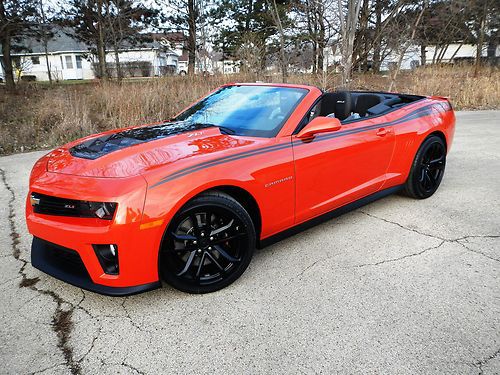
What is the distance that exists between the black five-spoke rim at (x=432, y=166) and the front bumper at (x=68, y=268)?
314 centimetres

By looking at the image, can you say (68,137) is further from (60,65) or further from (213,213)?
(60,65)

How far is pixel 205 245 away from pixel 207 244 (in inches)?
0.6

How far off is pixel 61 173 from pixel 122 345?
3.72 ft

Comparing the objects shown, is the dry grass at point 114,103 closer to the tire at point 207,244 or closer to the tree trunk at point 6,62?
the tree trunk at point 6,62

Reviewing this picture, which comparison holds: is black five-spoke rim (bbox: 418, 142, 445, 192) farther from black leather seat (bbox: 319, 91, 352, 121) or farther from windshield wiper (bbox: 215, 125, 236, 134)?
windshield wiper (bbox: 215, 125, 236, 134)

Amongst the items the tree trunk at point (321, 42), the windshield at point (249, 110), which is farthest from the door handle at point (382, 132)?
the tree trunk at point (321, 42)

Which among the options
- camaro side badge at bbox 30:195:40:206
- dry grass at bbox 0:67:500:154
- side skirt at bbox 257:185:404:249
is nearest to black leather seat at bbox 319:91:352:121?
side skirt at bbox 257:185:404:249

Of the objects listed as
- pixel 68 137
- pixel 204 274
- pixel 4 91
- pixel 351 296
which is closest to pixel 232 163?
pixel 204 274

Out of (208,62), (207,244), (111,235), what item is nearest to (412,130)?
(207,244)

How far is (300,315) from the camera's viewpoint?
88.0 inches

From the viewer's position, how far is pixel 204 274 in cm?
246

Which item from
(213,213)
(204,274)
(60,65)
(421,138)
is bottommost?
(204,274)

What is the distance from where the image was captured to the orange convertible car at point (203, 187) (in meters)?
2.11

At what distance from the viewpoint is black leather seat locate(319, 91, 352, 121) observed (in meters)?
3.81
